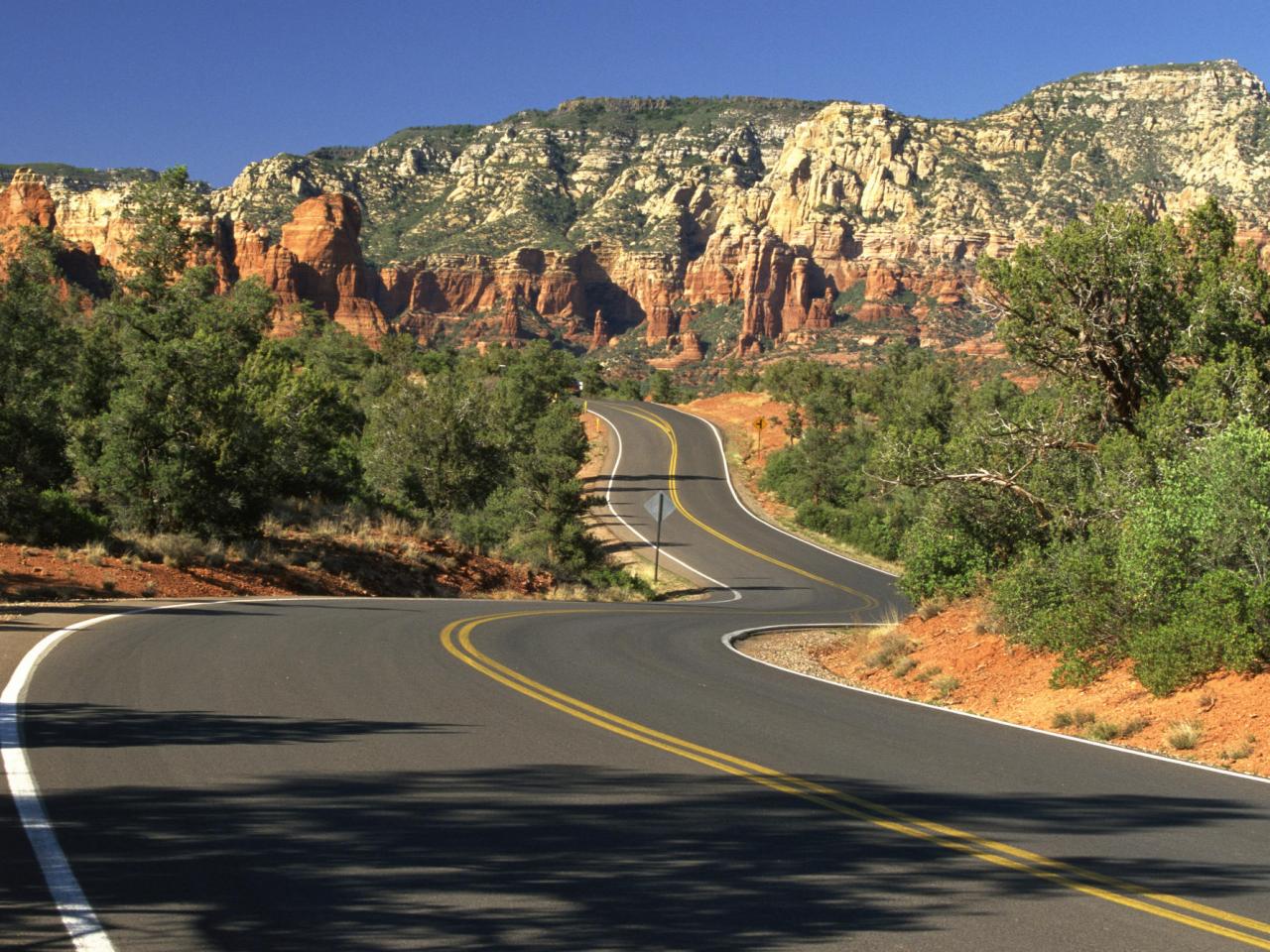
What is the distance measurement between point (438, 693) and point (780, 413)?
72.9 meters

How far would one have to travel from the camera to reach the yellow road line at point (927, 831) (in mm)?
5602

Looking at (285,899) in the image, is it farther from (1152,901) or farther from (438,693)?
(438,693)

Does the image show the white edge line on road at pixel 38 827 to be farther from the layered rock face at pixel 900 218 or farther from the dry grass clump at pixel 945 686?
the layered rock face at pixel 900 218

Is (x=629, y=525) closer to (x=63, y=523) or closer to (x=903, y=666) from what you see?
(x=63, y=523)

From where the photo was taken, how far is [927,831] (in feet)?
22.6

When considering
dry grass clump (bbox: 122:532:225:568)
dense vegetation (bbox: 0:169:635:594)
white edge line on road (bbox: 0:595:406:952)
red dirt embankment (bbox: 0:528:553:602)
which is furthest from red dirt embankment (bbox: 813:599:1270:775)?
dense vegetation (bbox: 0:169:635:594)

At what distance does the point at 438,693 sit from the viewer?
36.4ft

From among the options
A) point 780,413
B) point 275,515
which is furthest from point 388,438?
point 780,413

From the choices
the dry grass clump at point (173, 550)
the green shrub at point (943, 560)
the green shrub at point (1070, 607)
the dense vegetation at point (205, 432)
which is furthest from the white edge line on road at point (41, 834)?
the dense vegetation at point (205, 432)

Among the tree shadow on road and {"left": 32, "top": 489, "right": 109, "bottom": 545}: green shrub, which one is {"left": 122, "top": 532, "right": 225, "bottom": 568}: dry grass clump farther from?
the tree shadow on road

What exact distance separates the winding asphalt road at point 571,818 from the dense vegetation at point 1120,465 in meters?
2.96

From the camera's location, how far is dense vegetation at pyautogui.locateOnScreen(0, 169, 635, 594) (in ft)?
78.8

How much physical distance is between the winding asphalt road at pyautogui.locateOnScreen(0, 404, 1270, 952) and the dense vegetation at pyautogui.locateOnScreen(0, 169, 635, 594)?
11938mm

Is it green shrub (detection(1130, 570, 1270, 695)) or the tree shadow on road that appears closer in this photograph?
the tree shadow on road
